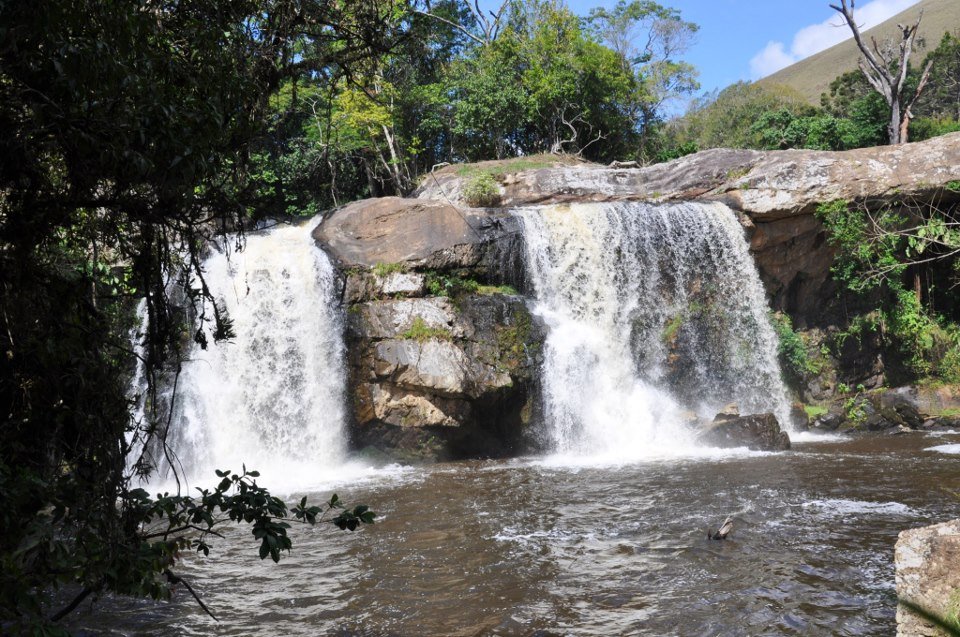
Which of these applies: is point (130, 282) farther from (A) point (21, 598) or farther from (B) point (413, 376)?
(B) point (413, 376)

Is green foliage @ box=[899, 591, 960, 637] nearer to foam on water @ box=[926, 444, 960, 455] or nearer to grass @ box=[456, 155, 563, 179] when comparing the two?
foam on water @ box=[926, 444, 960, 455]

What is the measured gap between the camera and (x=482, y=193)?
18.0 metres

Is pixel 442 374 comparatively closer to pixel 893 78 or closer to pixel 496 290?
pixel 496 290

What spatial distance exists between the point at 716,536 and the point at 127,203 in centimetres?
599

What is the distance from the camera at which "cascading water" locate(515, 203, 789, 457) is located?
555 inches

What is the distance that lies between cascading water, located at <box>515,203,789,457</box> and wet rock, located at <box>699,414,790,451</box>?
87 cm

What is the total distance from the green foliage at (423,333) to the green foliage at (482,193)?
558cm

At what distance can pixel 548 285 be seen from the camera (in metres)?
15.1

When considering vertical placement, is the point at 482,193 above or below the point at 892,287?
above

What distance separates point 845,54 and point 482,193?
84.9 metres

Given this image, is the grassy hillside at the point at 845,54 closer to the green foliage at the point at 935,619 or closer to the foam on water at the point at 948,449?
the foam on water at the point at 948,449

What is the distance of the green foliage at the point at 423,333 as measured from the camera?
13.0m

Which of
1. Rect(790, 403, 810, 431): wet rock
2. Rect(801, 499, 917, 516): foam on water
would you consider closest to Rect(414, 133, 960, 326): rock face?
Rect(790, 403, 810, 431): wet rock

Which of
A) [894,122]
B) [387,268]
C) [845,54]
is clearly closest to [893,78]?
[894,122]
